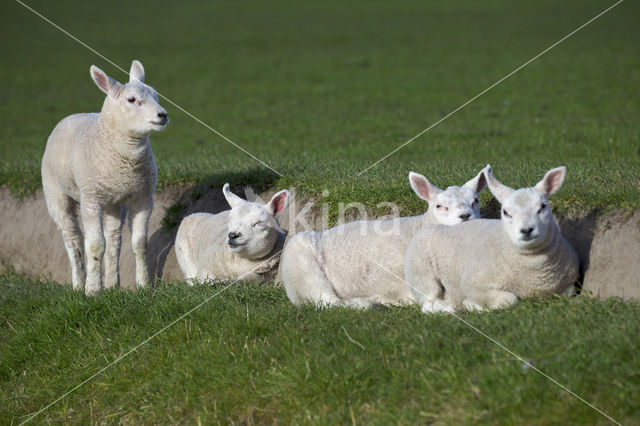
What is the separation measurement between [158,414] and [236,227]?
227 cm

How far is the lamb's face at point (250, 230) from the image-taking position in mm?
8047

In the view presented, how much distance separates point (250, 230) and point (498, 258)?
2606mm

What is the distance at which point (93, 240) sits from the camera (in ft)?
28.3

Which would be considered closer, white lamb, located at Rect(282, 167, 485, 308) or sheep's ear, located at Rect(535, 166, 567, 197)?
sheep's ear, located at Rect(535, 166, 567, 197)

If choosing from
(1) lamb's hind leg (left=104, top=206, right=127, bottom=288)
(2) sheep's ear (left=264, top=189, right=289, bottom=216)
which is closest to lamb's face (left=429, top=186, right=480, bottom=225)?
(2) sheep's ear (left=264, top=189, right=289, bottom=216)

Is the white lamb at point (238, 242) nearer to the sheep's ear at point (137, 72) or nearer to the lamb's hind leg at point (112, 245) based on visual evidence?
the lamb's hind leg at point (112, 245)

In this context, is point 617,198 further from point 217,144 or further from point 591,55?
point 591,55

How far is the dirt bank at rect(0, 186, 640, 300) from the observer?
654cm

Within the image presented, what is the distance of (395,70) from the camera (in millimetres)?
24922

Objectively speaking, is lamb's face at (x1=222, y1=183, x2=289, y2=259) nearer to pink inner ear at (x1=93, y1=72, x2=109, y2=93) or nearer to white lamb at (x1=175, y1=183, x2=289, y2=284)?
white lamb at (x1=175, y1=183, x2=289, y2=284)

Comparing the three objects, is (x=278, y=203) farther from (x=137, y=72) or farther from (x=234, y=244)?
(x=137, y=72)

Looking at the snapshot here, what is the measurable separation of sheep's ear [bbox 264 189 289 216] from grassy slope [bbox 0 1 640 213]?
572mm

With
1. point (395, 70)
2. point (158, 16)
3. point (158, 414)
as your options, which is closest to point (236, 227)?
point (158, 414)

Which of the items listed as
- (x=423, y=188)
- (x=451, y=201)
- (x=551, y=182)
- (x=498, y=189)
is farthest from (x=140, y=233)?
(x=551, y=182)
